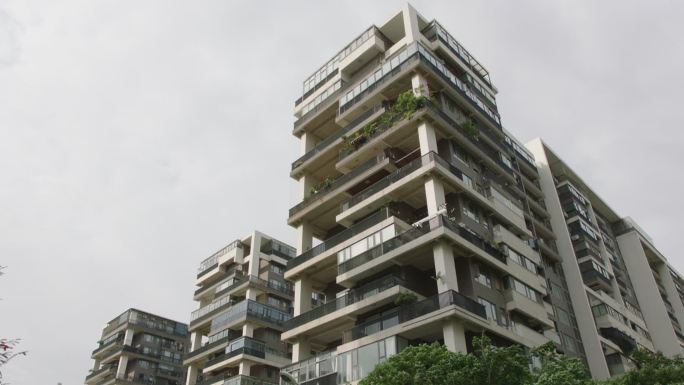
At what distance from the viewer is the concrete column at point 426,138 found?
42.6 m

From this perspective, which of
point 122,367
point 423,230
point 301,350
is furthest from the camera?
point 122,367

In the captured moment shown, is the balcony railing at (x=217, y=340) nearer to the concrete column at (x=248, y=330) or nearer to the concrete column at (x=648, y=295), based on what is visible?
the concrete column at (x=248, y=330)

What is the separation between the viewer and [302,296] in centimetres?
4594

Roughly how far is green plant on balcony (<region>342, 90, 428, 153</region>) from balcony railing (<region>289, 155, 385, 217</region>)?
6.57 feet

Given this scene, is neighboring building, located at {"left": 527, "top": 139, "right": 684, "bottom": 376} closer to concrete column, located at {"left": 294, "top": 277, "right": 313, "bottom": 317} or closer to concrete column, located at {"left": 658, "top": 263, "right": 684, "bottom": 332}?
concrete column, located at {"left": 658, "top": 263, "right": 684, "bottom": 332}

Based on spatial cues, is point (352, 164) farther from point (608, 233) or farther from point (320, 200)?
point (608, 233)

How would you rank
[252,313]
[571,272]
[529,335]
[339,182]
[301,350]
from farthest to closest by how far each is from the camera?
[252,313], [571,272], [339,182], [301,350], [529,335]

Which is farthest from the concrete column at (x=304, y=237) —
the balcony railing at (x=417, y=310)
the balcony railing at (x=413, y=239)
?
the balcony railing at (x=417, y=310)

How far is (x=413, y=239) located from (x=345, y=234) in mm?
6902

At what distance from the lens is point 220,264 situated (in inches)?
2928

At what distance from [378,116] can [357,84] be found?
16.6 ft

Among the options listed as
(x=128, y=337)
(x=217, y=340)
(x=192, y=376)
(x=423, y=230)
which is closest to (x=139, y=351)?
(x=128, y=337)

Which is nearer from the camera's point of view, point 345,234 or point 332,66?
point 345,234

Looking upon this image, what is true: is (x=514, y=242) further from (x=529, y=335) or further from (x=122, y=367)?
(x=122, y=367)
